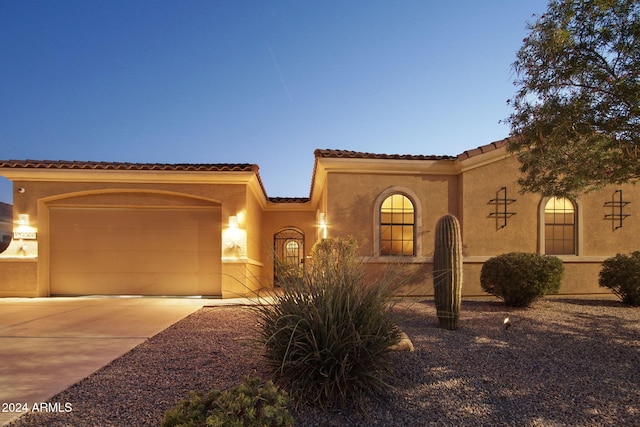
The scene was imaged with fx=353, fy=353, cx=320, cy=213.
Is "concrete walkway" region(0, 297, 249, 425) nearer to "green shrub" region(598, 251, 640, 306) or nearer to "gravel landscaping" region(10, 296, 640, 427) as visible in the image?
"gravel landscaping" region(10, 296, 640, 427)

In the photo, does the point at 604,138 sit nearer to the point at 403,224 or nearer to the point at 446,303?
the point at 446,303

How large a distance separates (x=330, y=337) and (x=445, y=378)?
1505 mm

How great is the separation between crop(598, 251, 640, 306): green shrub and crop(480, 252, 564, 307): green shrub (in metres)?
1.69

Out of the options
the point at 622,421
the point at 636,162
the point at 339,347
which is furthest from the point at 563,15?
the point at 339,347

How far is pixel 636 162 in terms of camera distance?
18.9ft

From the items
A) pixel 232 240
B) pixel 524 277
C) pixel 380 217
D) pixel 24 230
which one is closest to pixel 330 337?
pixel 524 277

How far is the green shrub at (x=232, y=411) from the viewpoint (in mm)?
2230

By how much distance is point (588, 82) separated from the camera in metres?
5.51

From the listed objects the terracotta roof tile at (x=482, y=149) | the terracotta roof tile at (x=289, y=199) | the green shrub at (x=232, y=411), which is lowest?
the green shrub at (x=232, y=411)

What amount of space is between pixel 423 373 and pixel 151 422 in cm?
271

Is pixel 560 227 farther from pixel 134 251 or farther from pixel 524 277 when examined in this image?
pixel 134 251

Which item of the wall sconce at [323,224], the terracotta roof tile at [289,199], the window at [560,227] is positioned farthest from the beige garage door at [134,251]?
the window at [560,227]

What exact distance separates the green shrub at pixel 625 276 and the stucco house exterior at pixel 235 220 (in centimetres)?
157

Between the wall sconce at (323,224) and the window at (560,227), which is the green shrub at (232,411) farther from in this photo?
the window at (560,227)
